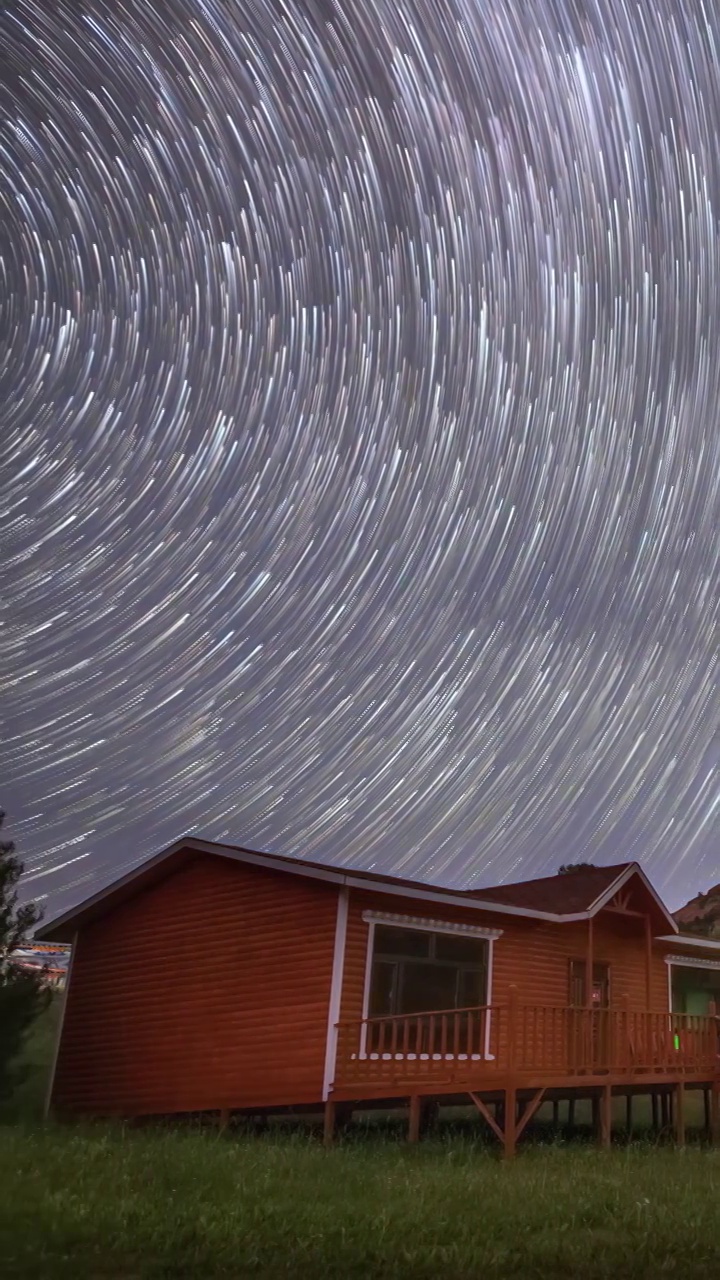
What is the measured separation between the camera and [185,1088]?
19.4 m

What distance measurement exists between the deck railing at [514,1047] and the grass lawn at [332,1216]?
2.19m

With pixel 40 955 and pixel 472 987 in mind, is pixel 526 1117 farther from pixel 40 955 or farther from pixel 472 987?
pixel 40 955

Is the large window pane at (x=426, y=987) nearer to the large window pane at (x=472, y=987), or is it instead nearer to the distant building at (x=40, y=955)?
the large window pane at (x=472, y=987)

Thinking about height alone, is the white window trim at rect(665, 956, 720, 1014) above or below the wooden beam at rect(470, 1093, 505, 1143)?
above

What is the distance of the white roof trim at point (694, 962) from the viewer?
2583cm

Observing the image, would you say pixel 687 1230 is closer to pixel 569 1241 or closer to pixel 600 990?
pixel 569 1241

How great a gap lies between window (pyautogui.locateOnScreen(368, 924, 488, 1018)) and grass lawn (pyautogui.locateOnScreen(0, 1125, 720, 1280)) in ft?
13.9

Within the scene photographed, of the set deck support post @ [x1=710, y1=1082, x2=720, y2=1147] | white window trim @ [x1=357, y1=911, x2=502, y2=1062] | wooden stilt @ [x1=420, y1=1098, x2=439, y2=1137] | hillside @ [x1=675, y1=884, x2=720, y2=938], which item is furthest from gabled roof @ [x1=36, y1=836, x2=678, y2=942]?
hillside @ [x1=675, y1=884, x2=720, y2=938]

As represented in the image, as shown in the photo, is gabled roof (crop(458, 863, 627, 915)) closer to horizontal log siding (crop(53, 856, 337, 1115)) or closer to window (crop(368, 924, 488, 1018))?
window (crop(368, 924, 488, 1018))

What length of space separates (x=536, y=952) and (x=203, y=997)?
263 inches

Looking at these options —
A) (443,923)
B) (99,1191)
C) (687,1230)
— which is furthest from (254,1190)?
(443,923)

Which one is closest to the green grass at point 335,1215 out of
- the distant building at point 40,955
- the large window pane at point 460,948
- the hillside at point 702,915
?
the large window pane at point 460,948

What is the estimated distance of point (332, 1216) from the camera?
33.9 ft

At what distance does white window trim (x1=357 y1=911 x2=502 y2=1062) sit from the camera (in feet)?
57.4
